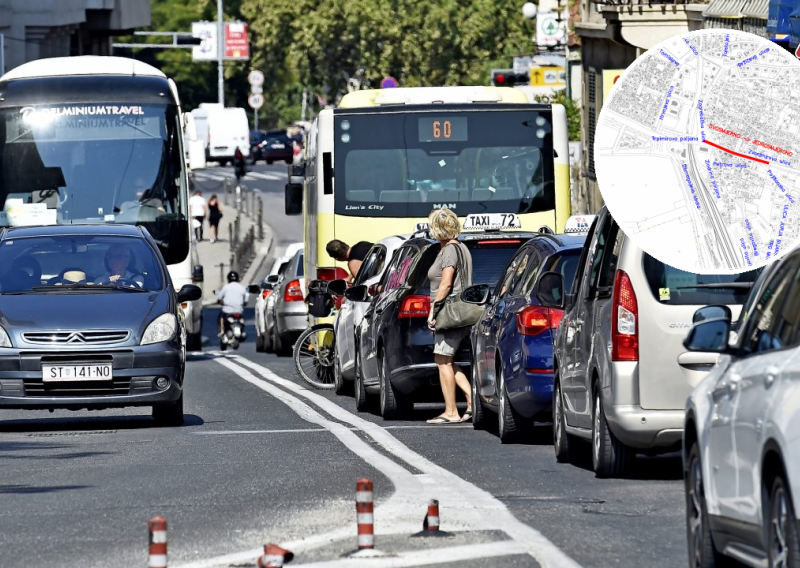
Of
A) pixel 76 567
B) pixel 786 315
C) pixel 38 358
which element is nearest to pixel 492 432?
pixel 38 358

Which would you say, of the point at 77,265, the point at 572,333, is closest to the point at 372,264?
the point at 77,265

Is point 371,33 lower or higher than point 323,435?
higher

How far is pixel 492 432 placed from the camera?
16031 millimetres

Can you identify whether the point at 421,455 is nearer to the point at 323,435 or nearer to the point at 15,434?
the point at 323,435

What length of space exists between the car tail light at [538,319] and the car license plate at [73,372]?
3.65 meters

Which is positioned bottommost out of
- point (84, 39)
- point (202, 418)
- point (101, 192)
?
point (202, 418)

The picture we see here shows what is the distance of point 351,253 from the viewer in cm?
2338

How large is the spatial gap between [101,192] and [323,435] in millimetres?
13801

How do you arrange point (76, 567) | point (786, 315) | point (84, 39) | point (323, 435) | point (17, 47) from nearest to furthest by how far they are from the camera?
point (786, 315)
point (76, 567)
point (323, 435)
point (17, 47)
point (84, 39)

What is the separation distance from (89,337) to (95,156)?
12909 millimetres

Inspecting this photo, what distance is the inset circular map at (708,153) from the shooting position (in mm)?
11398

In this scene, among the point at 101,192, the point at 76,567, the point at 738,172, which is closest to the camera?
the point at 76,567

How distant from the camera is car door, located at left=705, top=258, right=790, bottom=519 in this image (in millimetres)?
7477

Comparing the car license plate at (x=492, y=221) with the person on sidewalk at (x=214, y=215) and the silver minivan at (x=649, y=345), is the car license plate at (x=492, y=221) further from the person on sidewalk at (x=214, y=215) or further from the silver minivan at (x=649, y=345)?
the person on sidewalk at (x=214, y=215)
